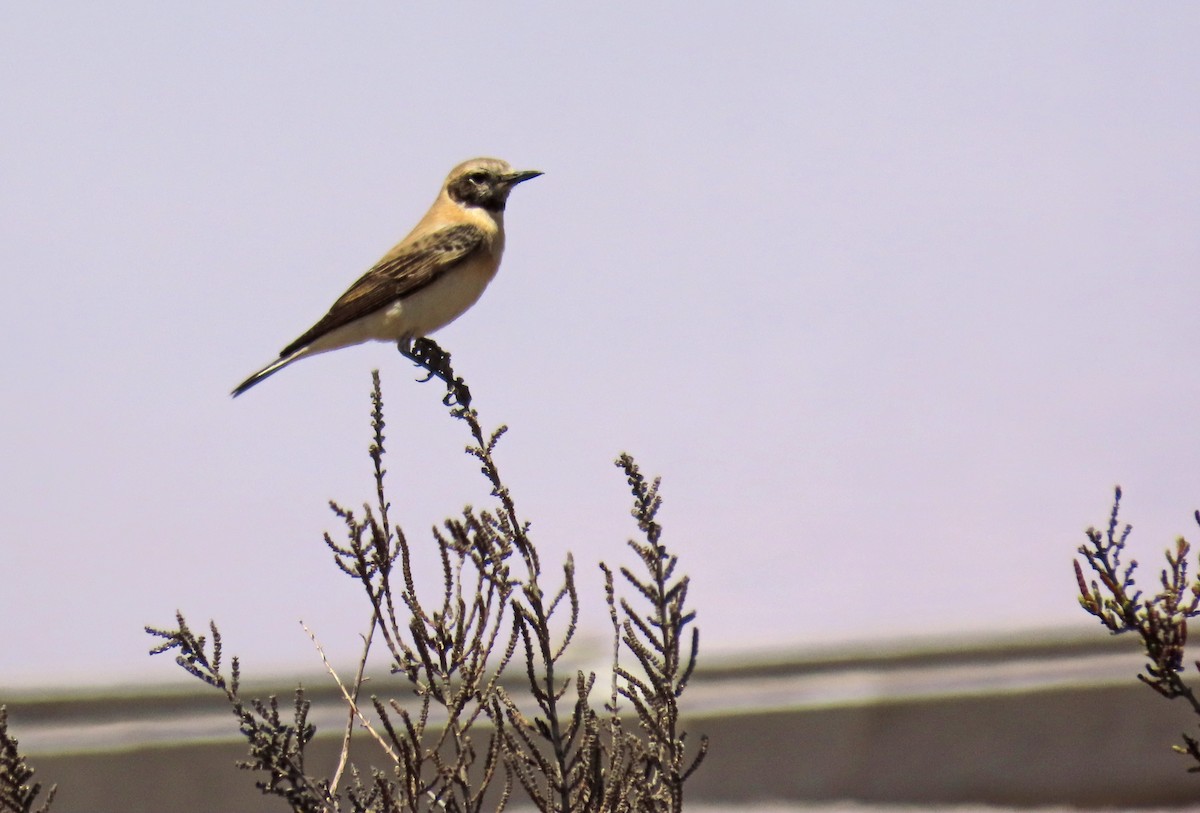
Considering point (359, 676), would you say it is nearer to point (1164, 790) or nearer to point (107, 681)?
point (107, 681)

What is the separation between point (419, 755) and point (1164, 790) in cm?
839

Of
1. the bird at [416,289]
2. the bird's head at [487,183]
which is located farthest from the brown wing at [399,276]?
the bird's head at [487,183]

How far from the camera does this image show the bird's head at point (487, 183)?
7.85 m

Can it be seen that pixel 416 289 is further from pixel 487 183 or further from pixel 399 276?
pixel 487 183

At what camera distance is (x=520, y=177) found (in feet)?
25.3

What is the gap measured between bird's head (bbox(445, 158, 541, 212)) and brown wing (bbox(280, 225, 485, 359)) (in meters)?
0.31

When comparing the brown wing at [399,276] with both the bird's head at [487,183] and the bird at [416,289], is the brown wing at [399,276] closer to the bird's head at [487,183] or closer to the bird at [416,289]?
the bird at [416,289]

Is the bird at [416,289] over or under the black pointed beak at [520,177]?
under

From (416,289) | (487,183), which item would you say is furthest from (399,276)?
(487,183)

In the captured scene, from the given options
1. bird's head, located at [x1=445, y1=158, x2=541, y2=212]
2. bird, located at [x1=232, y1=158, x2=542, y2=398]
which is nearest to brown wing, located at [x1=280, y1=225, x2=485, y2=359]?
bird, located at [x1=232, y1=158, x2=542, y2=398]

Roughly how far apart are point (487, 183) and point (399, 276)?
90 centimetres

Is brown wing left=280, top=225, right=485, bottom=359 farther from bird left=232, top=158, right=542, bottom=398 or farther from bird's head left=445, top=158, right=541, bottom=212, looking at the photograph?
bird's head left=445, top=158, right=541, bottom=212

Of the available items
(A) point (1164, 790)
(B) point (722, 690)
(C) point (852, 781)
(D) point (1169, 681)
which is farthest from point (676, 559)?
(A) point (1164, 790)

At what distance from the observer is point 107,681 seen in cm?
905
